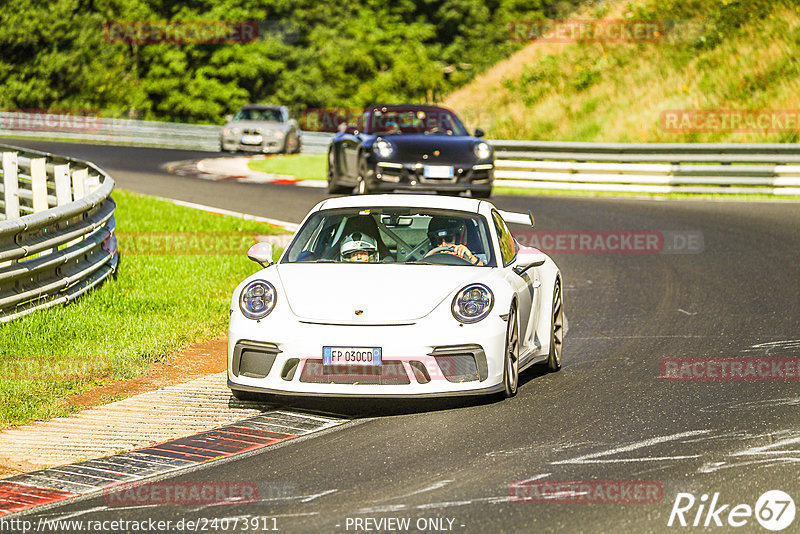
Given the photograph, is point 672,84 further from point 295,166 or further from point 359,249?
point 359,249

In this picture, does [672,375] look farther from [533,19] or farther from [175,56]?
[533,19]

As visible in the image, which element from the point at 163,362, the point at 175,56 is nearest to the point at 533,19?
the point at 175,56

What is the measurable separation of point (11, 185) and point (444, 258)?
340 inches

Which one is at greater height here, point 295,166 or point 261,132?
point 261,132

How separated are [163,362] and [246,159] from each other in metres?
24.7

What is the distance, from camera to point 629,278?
13539 mm

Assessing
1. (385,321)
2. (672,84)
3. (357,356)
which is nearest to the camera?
(357,356)

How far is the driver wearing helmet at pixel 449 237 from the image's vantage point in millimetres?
8359

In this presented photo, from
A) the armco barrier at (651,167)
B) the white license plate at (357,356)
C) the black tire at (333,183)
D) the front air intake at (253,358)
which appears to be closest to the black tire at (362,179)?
the black tire at (333,183)

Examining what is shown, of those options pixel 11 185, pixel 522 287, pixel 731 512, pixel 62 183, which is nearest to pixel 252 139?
pixel 11 185

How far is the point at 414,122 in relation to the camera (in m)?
20.5

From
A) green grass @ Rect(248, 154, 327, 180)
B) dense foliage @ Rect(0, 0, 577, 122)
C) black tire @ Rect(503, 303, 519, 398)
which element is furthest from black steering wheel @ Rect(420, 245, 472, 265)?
dense foliage @ Rect(0, 0, 577, 122)

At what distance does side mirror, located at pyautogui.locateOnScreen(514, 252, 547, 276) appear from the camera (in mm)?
Result: 8219

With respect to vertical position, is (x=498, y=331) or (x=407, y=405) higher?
(x=498, y=331)
